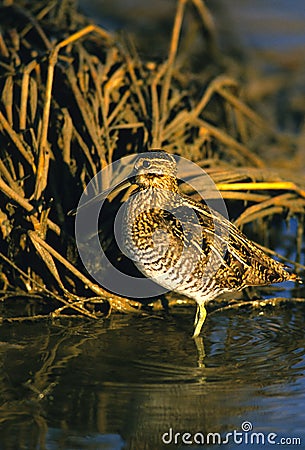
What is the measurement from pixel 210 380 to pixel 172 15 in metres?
8.29

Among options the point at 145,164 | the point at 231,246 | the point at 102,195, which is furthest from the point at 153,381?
the point at 102,195

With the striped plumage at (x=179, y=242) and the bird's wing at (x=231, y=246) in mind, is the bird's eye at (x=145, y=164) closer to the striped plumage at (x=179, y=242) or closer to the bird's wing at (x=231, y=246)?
the striped plumage at (x=179, y=242)

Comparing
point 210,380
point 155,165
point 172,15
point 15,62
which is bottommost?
point 210,380

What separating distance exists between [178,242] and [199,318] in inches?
25.1

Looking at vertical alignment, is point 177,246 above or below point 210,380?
above

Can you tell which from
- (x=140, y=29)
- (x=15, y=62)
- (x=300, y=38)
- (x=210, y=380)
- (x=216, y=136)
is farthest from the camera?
(x=300, y=38)

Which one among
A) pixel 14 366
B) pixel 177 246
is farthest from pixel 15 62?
pixel 14 366

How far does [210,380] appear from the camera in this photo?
4719mm

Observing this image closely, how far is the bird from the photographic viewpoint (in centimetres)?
527

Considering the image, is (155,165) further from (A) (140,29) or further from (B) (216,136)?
(A) (140,29)

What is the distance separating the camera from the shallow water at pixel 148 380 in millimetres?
4023

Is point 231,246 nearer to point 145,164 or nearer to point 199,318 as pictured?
point 199,318

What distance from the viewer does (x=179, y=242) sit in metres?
5.27

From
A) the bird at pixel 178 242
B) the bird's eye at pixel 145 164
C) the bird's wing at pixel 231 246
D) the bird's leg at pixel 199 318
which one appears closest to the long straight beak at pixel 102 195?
the bird at pixel 178 242
